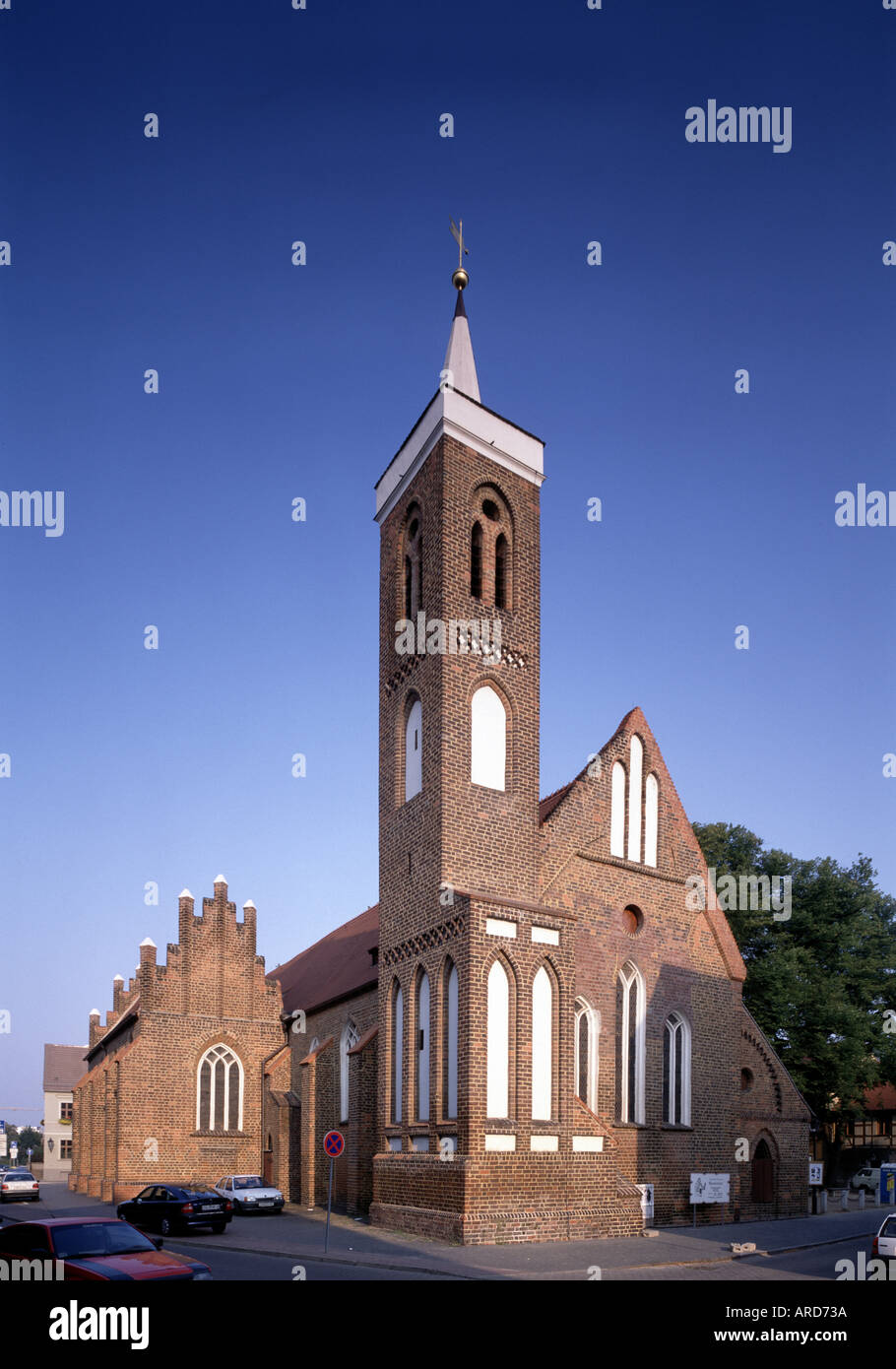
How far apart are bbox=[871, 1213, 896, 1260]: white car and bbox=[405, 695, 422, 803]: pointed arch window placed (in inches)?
499

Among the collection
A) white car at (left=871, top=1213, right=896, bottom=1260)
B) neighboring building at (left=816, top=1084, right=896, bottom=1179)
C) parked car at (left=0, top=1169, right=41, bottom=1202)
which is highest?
white car at (left=871, top=1213, right=896, bottom=1260)

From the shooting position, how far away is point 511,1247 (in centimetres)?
2155

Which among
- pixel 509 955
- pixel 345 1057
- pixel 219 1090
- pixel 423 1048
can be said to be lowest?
pixel 219 1090

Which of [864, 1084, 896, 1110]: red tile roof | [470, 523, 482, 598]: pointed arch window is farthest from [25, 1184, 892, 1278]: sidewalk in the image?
[864, 1084, 896, 1110]: red tile roof

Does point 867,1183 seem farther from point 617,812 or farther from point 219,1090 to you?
point 617,812

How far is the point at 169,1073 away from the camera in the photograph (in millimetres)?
37969

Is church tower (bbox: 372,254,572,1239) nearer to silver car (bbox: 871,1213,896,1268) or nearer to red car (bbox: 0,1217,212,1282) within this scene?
silver car (bbox: 871,1213,896,1268)

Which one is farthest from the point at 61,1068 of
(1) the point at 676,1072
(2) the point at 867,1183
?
(1) the point at 676,1072

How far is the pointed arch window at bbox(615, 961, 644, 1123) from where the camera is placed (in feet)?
89.8

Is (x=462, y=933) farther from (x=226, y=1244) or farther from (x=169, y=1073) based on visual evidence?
(x=169, y=1073)

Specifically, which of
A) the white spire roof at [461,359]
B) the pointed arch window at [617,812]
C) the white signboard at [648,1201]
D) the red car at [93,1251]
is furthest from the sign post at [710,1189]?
the white spire roof at [461,359]

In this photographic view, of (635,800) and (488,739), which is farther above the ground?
(488,739)

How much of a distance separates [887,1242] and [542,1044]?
8685mm

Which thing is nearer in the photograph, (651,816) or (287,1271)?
(287,1271)
